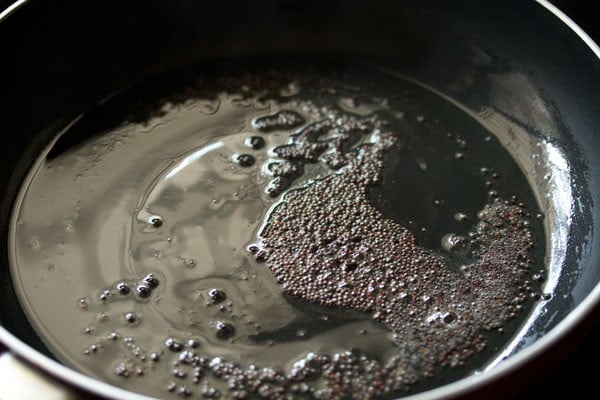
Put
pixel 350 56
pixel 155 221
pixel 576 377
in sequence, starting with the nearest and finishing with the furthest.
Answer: pixel 576 377 → pixel 155 221 → pixel 350 56

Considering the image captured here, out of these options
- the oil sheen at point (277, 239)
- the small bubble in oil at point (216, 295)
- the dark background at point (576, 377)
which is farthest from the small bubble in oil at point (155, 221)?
the dark background at point (576, 377)

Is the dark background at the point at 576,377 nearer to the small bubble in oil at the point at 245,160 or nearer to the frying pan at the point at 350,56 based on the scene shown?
the frying pan at the point at 350,56

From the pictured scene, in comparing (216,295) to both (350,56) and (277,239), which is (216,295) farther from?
(350,56)

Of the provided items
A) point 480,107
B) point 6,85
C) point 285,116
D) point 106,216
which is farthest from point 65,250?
point 480,107

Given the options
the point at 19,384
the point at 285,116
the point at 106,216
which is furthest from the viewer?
the point at 285,116

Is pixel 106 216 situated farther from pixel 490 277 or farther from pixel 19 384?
pixel 490 277

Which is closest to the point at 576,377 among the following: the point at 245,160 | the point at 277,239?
the point at 277,239
